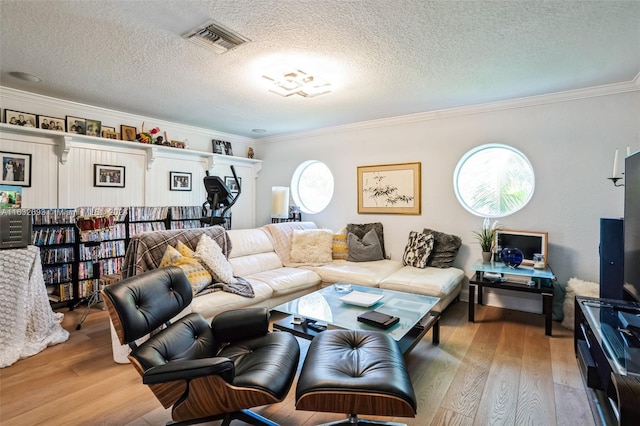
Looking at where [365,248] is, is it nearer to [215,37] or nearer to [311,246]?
[311,246]

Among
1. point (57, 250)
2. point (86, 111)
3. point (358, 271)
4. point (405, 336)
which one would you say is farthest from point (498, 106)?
point (57, 250)

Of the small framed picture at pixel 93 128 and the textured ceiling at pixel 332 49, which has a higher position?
the textured ceiling at pixel 332 49

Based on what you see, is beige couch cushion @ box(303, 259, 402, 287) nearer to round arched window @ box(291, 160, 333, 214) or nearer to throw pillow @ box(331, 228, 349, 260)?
throw pillow @ box(331, 228, 349, 260)

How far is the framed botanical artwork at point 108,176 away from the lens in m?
3.91

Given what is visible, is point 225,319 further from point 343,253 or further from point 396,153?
point 396,153

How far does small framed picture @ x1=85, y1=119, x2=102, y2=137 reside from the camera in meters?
3.84

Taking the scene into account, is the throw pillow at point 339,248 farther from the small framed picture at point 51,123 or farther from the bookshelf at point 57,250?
the small framed picture at point 51,123

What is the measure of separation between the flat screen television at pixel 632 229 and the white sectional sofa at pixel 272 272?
4.36 ft

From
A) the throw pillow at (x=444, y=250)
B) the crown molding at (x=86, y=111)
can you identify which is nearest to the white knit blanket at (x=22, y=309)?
the crown molding at (x=86, y=111)

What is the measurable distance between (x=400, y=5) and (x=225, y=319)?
2.14m

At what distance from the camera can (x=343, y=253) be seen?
4246 mm

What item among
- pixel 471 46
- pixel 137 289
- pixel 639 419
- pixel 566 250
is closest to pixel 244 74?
pixel 471 46

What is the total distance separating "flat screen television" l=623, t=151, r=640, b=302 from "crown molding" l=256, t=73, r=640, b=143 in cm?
142

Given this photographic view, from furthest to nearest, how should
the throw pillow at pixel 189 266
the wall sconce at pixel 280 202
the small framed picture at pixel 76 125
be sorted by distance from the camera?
the wall sconce at pixel 280 202, the small framed picture at pixel 76 125, the throw pillow at pixel 189 266
